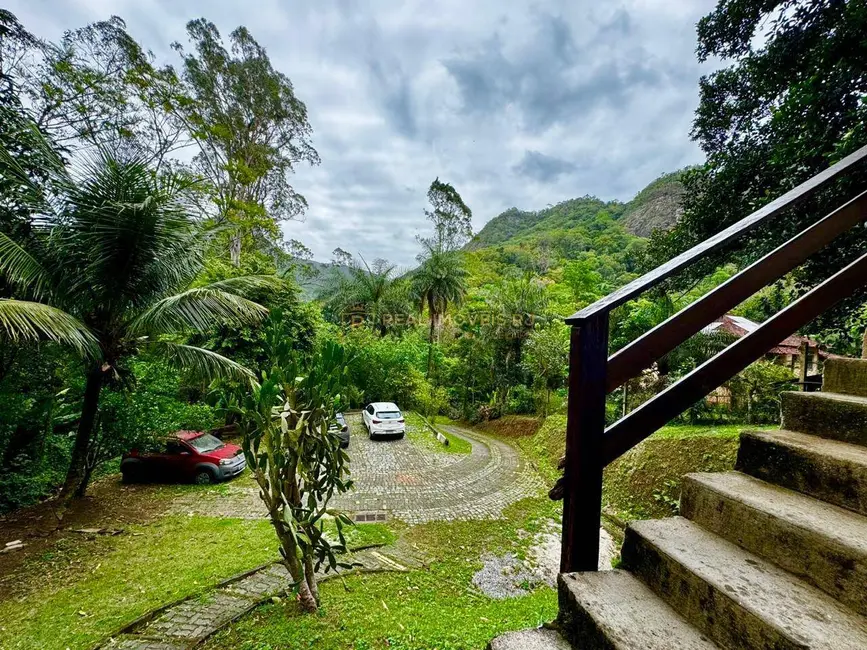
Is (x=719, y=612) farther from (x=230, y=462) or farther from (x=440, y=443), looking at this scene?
(x=440, y=443)

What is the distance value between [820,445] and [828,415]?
209mm

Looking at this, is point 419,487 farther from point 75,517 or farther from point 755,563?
point 755,563

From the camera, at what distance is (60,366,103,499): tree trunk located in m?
5.90

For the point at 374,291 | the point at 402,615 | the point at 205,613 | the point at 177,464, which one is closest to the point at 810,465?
the point at 402,615

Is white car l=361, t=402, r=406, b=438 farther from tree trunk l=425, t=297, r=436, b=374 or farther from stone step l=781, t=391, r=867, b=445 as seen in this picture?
stone step l=781, t=391, r=867, b=445

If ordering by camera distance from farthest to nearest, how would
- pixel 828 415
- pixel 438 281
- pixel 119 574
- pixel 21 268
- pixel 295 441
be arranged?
1. pixel 438 281
2. pixel 21 268
3. pixel 119 574
4. pixel 295 441
5. pixel 828 415

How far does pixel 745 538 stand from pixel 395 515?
6751mm

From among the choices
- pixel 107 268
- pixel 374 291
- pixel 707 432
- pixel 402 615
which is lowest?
pixel 402 615

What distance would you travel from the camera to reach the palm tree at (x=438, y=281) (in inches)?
776

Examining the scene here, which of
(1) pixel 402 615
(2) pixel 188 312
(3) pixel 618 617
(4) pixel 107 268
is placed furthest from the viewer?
(2) pixel 188 312

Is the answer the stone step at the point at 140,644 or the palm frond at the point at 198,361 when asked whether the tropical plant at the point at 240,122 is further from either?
the stone step at the point at 140,644

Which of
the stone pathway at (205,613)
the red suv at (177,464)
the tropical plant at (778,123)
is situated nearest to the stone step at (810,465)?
the tropical plant at (778,123)

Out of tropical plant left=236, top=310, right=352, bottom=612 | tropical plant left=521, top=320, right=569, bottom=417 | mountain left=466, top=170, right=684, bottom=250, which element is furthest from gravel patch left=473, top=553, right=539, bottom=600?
mountain left=466, top=170, right=684, bottom=250

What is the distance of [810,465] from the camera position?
4.19ft
